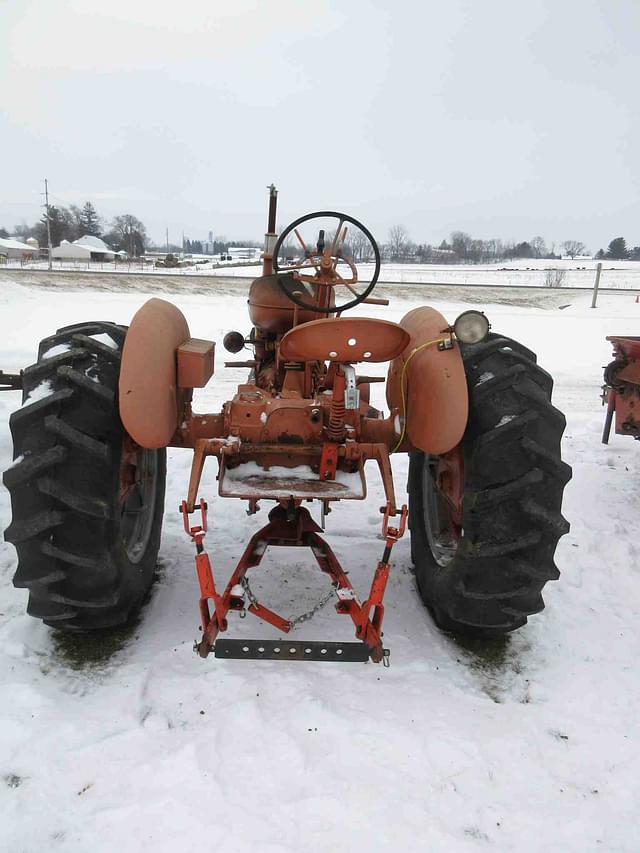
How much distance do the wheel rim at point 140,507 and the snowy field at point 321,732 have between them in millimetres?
266

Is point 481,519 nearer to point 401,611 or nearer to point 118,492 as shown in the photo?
point 401,611

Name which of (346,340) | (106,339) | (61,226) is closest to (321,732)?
(346,340)

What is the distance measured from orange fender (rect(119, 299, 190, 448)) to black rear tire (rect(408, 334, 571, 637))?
1.28 metres

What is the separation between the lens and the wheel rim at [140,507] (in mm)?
3107

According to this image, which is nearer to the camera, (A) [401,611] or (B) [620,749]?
(B) [620,749]

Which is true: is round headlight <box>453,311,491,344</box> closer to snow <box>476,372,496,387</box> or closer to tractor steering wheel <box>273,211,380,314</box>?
snow <box>476,372,496,387</box>

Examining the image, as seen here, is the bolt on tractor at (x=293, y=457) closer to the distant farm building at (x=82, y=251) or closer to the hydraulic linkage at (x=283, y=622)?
the hydraulic linkage at (x=283, y=622)

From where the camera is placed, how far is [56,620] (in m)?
2.50

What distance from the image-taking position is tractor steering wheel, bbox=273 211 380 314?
3104mm

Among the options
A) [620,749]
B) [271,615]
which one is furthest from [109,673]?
[620,749]

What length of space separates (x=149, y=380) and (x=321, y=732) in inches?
59.6

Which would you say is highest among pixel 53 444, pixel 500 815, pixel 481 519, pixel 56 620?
pixel 53 444

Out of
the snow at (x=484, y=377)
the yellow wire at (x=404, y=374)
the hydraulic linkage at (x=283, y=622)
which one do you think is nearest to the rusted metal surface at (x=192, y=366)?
the hydraulic linkage at (x=283, y=622)

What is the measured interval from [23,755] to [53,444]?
109 centimetres
